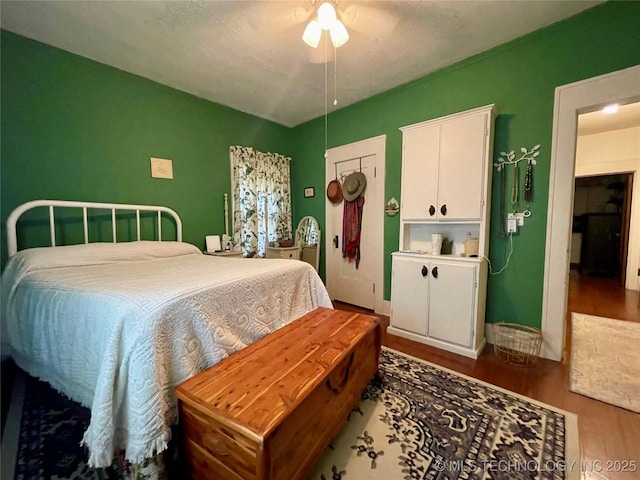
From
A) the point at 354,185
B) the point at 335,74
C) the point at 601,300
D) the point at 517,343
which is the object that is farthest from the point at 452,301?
the point at 601,300

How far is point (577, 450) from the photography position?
1207 mm

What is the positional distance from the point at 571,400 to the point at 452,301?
876mm

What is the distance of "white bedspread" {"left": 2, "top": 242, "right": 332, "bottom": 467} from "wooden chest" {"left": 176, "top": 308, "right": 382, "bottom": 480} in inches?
4.2

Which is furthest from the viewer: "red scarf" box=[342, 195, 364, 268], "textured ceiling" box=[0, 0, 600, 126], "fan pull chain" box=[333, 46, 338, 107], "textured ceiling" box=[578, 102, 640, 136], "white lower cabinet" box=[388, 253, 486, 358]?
"red scarf" box=[342, 195, 364, 268]

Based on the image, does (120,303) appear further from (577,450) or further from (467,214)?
(467,214)

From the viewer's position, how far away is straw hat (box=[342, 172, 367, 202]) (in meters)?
3.12

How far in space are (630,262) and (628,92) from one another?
150 inches

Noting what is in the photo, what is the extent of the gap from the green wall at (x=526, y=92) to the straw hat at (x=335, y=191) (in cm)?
83

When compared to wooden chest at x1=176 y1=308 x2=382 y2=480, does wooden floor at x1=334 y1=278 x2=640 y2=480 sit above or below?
below

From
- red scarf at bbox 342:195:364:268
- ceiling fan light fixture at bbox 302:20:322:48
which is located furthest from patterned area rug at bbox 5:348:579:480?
ceiling fan light fixture at bbox 302:20:322:48

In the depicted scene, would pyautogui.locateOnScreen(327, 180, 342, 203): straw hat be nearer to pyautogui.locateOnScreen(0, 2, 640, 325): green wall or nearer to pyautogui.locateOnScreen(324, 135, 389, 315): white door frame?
pyautogui.locateOnScreen(324, 135, 389, 315): white door frame

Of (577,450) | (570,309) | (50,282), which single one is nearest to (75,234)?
(50,282)

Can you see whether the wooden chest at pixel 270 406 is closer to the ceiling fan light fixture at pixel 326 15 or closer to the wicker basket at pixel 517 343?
the wicker basket at pixel 517 343

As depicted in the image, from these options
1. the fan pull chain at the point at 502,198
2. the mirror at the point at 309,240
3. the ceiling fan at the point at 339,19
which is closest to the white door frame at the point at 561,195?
the fan pull chain at the point at 502,198
